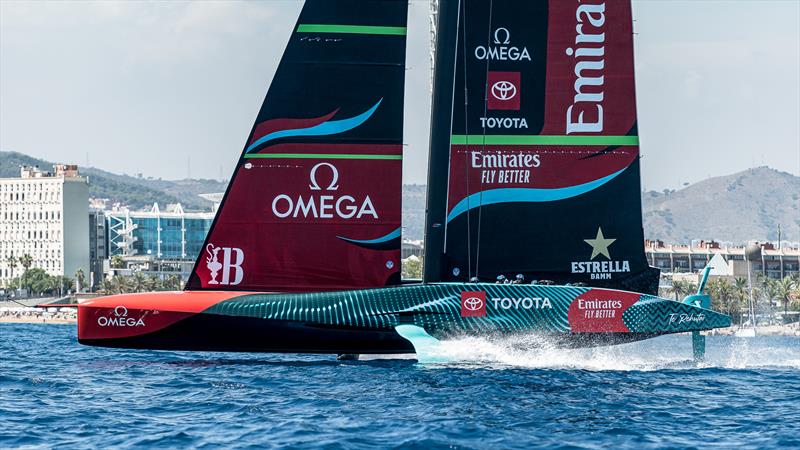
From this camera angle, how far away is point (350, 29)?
24094mm

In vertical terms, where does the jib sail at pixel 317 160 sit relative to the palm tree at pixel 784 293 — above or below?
above

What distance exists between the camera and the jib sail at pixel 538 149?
79.9 feet

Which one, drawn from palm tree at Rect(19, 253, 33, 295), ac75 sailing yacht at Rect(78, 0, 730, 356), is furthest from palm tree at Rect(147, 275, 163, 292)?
ac75 sailing yacht at Rect(78, 0, 730, 356)

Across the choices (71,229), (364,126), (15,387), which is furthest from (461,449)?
(71,229)

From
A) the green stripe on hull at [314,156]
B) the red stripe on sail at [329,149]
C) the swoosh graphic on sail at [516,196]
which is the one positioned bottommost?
the swoosh graphic on sail at [516,196]

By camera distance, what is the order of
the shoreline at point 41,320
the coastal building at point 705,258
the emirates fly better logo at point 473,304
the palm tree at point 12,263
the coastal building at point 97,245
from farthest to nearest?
1. the coastal building at point 97,245
2. the coastal building at point 705,258
3. the palm tree at point 12,263
4. the shoreline at point 41,320
5. the emirates fly better logo at point 473,304

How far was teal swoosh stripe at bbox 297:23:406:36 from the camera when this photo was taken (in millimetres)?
24094

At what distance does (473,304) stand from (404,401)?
5.33 m

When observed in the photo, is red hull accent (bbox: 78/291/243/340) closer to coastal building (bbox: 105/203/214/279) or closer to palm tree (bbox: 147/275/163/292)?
palm tree (bbox: 147/275/163/292)

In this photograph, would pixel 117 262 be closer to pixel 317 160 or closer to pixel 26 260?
pixel 26 260

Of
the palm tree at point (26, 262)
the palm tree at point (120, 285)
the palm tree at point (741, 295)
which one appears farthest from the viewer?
the palm tree at point (26, 262)

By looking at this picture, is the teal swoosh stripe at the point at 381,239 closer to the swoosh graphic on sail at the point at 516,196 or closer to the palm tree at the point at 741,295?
the swoosh graphic on sail at the point at 516,196

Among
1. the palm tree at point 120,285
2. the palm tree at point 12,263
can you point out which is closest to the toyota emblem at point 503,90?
the palm tree at point 120,285

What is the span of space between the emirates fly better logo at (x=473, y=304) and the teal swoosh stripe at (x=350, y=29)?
538cm
